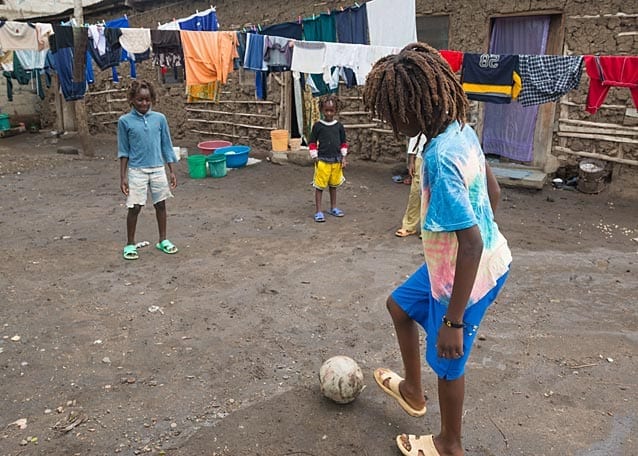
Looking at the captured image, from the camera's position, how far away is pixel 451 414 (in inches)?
86.7

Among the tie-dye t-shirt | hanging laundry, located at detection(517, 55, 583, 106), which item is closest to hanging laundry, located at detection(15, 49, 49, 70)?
hanging laundry, located at detection(517, 55, 583, 106)

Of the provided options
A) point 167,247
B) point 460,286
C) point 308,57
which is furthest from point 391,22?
point 460,286

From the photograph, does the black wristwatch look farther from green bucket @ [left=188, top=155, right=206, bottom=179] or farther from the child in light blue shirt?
green bucket @ [left=188, top=155, right=206, bottom=179]

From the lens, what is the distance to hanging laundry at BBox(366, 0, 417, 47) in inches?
294

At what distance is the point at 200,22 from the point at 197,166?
297cm

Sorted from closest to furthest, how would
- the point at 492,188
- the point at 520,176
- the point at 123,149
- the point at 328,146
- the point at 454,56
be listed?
the point at 492,188 < the point at 123,149 < the point at 328,146 < the point at 454,56 < the point at 520,176

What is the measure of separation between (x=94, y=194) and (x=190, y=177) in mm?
1769

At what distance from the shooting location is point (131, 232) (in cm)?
519

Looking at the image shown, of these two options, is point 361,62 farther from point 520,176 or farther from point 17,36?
point 17,36

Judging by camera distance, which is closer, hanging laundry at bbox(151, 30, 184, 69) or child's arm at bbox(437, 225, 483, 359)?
child's arm at bbox(437, 225, 483, 359)

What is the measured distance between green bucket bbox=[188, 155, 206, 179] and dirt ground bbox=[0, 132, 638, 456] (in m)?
2.40

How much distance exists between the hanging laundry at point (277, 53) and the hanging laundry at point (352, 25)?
874 mm

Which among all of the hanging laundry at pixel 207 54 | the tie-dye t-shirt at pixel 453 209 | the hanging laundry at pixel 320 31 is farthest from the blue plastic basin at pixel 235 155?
the tie-dye t-shirt at pixel 453 209

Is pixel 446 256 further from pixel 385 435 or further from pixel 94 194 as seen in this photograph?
pixel 94 194
